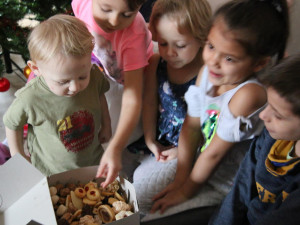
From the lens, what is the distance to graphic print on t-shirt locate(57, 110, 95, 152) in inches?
38.1

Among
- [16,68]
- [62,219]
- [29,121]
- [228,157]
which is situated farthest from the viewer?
[16,68]

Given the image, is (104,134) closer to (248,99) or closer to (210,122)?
(210,122)

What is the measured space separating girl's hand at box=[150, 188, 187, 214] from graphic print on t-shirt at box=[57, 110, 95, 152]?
12.4 inches

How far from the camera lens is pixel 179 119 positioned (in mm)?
1137

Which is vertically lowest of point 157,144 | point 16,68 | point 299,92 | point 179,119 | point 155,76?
point 16,68

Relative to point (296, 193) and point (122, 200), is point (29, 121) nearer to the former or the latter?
point (122, 200)

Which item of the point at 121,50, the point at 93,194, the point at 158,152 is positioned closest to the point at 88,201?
the point at 93,194

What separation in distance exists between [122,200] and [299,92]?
1.76ft

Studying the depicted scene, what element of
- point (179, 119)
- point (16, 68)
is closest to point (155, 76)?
point (179, 119)

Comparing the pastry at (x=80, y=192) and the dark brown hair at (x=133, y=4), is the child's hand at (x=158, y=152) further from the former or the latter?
the dark brown hair at (x=133, y=4)

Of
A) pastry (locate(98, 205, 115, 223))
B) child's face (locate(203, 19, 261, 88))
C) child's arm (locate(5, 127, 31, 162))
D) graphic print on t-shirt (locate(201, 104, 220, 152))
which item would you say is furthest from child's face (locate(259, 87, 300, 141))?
child's arm (locate(5, 127, 31, 162))

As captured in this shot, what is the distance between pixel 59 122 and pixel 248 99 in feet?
1.90

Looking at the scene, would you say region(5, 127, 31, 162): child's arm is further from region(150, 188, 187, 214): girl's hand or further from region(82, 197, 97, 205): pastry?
region(150, 188, 187, 214): girl's hand

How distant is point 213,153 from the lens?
36.8 inches
